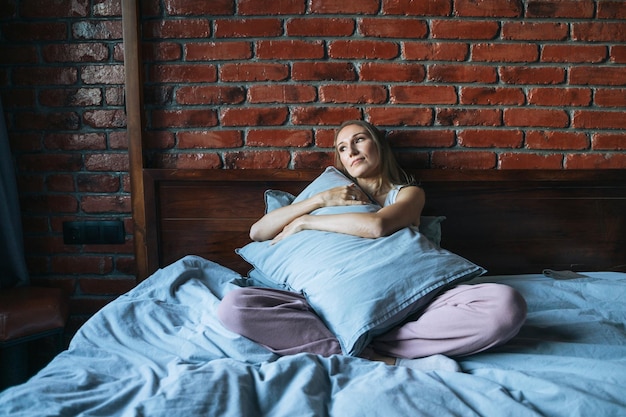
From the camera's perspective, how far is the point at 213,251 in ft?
5.64

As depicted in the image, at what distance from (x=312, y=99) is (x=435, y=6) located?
0.56m

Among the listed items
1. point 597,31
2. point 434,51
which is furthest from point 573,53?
point 434,51

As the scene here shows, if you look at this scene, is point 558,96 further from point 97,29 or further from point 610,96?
point 97,29

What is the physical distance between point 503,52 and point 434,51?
0.26 m

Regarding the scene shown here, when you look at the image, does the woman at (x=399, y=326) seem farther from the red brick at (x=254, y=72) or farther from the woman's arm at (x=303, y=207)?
the red brick at (x=254, y=72)

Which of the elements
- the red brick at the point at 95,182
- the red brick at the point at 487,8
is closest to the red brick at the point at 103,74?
the red brick at the point at 95,182

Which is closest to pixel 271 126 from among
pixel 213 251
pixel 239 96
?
pixel 239 96

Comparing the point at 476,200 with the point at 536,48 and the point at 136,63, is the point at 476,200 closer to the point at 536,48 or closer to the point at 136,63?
the point at 536,48

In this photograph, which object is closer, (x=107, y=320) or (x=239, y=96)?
(x=107, y=320)

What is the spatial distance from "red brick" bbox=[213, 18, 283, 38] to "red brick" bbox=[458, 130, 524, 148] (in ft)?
2.60

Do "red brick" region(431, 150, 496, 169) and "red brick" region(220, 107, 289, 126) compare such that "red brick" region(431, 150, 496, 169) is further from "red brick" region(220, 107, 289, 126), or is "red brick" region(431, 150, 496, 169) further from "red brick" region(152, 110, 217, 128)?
"red brick" region(152, 110, 217, 128)

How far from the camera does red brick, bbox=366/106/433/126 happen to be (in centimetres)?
173

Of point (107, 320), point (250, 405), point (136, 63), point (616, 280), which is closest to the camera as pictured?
point (250, 405)

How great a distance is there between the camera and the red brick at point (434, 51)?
1712 mm
